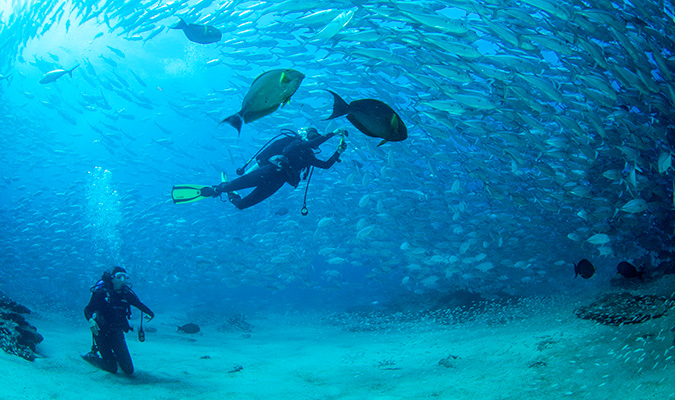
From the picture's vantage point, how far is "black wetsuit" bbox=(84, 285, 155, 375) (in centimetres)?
506

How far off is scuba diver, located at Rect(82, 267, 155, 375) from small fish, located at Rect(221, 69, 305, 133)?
420 centimetres

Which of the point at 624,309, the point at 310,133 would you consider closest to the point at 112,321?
the point at 310,133

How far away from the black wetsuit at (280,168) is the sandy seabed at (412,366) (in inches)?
121

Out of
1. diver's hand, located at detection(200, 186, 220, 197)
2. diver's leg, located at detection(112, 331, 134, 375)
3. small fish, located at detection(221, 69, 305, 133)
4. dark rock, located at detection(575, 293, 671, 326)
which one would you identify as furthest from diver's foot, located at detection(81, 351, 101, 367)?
dark rock, located at detection(575, 293, 671, 326)

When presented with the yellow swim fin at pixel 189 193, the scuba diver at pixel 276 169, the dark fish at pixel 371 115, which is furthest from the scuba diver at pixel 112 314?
the dark fish at pixel 371 115

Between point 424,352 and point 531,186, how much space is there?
17.0ft

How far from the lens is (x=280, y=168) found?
16.7 ft

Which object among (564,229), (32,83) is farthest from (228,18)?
(32,83)

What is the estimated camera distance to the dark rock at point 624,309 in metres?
5.57

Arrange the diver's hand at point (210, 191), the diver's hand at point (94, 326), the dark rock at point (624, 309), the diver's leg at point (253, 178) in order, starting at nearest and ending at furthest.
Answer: the diver's hand at point (94, 326), the diver's leg at point (253, 178), the dark rock at point (624, 309), the diver's hand at point (210, 191)

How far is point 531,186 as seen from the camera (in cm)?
871

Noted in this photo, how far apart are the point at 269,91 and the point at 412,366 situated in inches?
225

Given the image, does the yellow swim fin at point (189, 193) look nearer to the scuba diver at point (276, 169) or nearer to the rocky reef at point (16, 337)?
the scuba diver at point (276, 169)

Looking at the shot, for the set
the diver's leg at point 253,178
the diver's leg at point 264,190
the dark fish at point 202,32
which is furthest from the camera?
the dark fish at point 202,32
